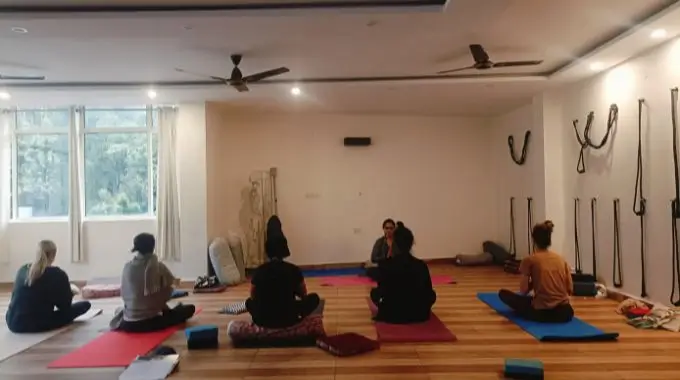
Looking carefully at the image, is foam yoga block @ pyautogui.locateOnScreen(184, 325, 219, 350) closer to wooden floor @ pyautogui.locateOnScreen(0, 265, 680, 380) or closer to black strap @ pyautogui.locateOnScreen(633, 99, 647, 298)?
wooden floor @ pyautogui.locateOnScreen(0, 265, 680, 380)

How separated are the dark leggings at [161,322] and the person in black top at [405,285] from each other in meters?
1.98

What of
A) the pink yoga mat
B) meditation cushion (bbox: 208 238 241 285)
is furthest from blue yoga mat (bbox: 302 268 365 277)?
meditation cushion (bbox: 208 238 241 285)

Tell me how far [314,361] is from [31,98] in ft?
19.5

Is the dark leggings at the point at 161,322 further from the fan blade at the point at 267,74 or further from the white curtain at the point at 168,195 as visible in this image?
the white curtain at the point at 168,195

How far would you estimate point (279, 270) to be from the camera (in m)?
4.34

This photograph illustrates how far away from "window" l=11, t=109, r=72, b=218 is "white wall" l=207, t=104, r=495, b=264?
2.42 meters

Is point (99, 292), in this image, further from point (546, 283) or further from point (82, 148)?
point (546, 283)

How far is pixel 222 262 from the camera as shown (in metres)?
7.66

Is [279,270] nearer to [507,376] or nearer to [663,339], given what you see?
[507,376]

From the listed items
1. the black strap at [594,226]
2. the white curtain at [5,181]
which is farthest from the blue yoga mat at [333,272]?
the white curtain at [5,181]

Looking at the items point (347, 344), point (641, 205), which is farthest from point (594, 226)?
point (347, 344)

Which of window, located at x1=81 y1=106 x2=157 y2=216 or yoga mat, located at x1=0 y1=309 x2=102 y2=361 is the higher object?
window, located at x1=81 y1=106 x2=157 y2=216

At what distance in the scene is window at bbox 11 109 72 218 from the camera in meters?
8.20

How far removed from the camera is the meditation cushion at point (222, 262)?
300 inches
